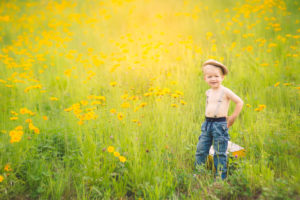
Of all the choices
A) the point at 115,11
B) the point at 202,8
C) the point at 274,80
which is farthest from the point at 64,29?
the point at 274,80

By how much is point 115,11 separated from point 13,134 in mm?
7273

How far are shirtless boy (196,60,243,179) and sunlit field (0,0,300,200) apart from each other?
20 cm

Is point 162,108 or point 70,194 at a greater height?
point 162,108

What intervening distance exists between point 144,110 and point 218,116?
3.82 ft

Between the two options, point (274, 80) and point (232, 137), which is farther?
point (274, 80)

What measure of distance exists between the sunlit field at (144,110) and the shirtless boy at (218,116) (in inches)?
7.8

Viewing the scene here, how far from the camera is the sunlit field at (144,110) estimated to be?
200cm

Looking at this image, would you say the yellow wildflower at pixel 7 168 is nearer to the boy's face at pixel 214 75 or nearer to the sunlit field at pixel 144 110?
the sunlit field at pixel 144 110

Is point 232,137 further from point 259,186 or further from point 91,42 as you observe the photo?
point 91,42

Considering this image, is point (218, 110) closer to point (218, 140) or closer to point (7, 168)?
point (218, 140)

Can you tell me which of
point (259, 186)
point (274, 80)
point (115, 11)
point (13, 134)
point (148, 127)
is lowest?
point (259, 186)

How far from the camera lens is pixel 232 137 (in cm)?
273

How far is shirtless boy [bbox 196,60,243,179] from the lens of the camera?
2127 mm

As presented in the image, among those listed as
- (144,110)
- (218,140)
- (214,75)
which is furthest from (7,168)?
(214,75)
